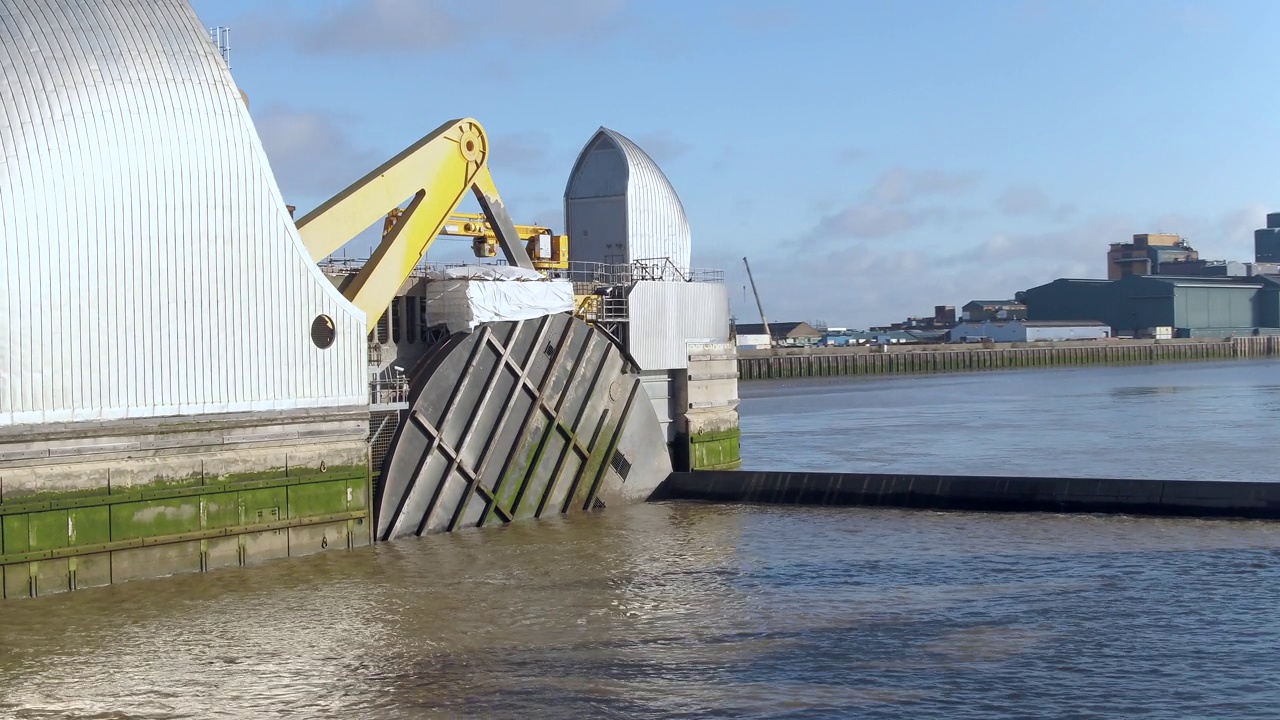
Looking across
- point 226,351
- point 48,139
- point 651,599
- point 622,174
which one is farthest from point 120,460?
point 622,174

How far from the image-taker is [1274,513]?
27453 millimetres

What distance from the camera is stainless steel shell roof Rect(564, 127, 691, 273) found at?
4097cm

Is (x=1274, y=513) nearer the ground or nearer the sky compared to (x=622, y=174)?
nearer the ground

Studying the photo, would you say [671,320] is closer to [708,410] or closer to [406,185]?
[708,410]

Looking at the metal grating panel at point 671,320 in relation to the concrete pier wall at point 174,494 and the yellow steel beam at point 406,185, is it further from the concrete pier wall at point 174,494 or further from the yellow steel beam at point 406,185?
the concrete pier wall at point 174,494

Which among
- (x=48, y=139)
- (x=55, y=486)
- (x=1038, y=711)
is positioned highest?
(x=48, y=139)

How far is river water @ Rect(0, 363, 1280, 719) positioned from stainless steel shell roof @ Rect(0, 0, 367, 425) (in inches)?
132

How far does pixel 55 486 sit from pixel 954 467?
90.5 ft

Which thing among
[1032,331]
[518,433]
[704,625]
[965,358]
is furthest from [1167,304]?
[704,625]

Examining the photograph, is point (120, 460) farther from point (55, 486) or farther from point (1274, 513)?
point (1274, 513)

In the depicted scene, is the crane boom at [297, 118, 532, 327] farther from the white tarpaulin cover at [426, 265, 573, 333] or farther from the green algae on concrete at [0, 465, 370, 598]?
the green algae on concrete at [0, 465, 370, 598]

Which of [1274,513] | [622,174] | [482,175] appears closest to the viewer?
[1274,513]

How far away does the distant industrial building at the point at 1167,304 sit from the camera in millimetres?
169750

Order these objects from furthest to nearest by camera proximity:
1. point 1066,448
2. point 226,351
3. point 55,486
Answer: point 1066,448
point 226,351
point 55,486
